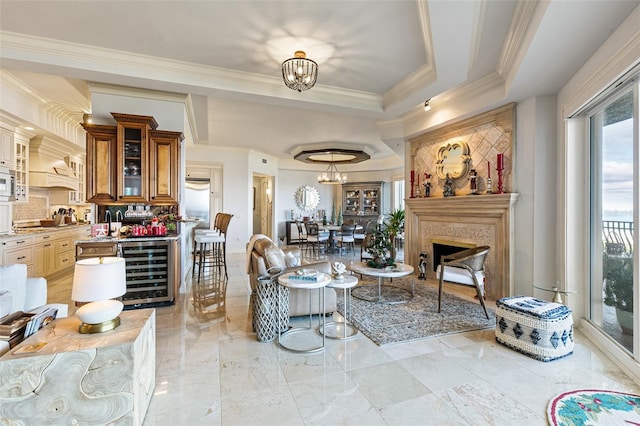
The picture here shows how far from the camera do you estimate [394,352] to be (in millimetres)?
2699

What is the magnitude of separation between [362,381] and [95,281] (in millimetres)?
1898

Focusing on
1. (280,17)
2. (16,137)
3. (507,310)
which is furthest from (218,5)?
(16,137)

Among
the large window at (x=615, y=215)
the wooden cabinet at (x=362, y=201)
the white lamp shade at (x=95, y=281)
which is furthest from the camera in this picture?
the wooden cabinet at (x=362, y=201)

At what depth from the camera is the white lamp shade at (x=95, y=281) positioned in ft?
5.64

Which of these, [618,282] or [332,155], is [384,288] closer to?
[618,282]

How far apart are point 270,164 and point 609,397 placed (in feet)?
29.0

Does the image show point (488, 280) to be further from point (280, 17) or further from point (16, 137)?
point (16, 137)

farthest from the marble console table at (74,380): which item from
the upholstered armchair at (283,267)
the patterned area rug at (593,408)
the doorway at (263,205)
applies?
the doorway at (263,205)

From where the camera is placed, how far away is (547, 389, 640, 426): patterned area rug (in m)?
1.83

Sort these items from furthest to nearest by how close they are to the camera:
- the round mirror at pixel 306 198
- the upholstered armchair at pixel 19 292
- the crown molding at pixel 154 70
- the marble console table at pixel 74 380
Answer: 1. the round mirror at pixel 306 198
2. the crown molding at pixel 154 70
3. the upholstered armchair at pixel 19 292
4. the marble console table at pixel 74 380

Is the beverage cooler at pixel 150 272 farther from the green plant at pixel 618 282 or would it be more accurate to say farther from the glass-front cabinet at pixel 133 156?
the green plant at pixel 618 282

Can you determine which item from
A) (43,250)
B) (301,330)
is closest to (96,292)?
(301,330)

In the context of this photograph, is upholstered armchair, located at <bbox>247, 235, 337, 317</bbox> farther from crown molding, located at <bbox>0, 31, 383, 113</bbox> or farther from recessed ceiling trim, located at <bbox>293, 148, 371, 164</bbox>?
recessed ceiling trim, located at <bbox>293, 148, 371, 164</bbox>

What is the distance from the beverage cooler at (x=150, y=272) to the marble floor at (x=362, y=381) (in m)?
0.90
